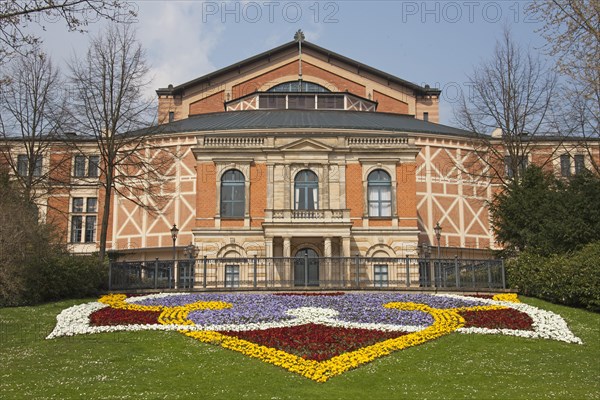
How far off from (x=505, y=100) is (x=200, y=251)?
61.5 feet

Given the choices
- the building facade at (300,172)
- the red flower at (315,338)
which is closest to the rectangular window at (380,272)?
the building facade at (300,172)

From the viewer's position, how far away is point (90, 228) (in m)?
53.4

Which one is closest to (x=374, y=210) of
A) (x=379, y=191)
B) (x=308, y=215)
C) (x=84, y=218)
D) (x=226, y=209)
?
(x=379, y=191)

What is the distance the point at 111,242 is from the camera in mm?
51906

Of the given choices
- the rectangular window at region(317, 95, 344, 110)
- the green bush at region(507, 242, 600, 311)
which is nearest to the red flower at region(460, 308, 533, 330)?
the green bush at region(507, 242, 600, 311)

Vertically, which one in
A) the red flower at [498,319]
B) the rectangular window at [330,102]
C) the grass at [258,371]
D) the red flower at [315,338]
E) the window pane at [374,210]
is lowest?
the grass at [258,371]

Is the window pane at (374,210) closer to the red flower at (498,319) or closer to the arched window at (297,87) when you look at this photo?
the red flower at (498,319)

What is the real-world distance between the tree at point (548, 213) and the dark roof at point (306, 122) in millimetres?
15976

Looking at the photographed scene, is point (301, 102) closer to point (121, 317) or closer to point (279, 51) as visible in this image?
point (279, 51)

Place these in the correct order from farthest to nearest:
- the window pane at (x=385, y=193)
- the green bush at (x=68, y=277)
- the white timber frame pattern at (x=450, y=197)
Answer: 1. the white timber frame pattern at (x=450, y=197)
2. the window pane at (x=385, y=193)
3. the green bush at (x=68, y=277)

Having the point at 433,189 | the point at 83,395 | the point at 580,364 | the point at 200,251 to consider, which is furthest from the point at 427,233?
the point at 83,395

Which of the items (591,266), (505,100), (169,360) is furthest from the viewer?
(505,100)

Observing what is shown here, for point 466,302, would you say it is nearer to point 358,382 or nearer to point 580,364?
point 580,364

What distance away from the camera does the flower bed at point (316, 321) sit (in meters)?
16.2
